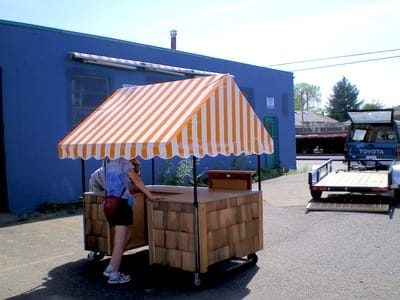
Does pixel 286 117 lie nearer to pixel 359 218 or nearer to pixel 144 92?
pixel 359 218

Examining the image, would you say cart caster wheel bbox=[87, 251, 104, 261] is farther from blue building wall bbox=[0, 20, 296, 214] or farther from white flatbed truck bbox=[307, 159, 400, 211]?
white flatbed truck bbox=[307, 159, 400, 211]

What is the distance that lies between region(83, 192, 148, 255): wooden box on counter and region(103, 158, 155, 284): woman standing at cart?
0.60m

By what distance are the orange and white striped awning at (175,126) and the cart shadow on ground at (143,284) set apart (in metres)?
1.56

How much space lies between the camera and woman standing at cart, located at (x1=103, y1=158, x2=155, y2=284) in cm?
570

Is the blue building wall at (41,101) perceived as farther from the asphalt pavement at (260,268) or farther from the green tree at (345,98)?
the green tree at (345,98)

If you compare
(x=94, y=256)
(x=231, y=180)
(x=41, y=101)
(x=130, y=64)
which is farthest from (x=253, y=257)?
(x=130, y=64)

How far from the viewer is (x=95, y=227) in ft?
21.6

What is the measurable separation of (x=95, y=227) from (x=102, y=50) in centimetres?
745

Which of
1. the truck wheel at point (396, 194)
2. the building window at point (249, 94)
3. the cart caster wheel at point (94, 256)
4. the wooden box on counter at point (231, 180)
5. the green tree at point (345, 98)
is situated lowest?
the cart caster wheel at point (94, 256)

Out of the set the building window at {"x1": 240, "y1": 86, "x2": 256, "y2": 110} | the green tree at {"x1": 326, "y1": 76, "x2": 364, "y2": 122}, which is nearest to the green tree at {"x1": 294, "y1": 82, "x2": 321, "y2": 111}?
the green tree at {"x1": 326, "y1": 76, "x2": 364, "y2": 122}

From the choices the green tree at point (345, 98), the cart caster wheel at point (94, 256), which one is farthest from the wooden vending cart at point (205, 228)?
the green tree at point (345, 98)

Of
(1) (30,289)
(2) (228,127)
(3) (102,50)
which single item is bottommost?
(1) (30,289)

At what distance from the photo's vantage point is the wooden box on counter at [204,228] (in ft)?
18.1

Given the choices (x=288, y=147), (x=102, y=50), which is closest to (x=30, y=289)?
(x=102, y=50)
